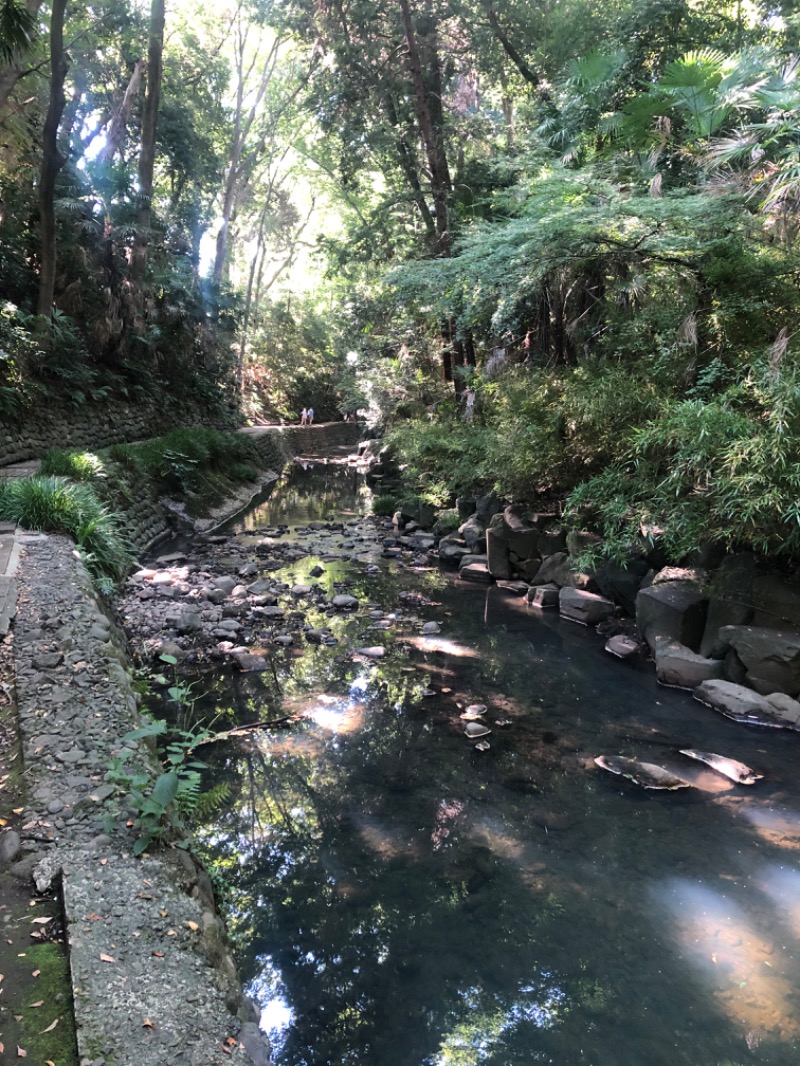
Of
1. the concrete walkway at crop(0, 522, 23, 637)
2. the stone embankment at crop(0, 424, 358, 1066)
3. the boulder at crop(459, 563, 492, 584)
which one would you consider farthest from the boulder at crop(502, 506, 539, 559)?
the stone embankment at crop(0, 424, 358, 1066)

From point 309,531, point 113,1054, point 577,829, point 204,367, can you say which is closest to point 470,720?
point 577,829

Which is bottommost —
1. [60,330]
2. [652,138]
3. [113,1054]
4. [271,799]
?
[271,799]

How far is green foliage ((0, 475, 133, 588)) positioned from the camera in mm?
6629

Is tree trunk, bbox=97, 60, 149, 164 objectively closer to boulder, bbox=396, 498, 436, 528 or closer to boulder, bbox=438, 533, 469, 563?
boulder, bbox=396, 498, 436, 528

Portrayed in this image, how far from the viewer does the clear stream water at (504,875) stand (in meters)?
2.76

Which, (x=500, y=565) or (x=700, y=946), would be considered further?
(x=500, y=565)

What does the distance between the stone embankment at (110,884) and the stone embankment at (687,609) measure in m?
4.77

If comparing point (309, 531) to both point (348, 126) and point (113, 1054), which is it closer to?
point (348, 126)

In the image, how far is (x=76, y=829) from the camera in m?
2.50

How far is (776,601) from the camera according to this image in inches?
228

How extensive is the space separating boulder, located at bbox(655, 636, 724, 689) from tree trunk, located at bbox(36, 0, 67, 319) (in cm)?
1087

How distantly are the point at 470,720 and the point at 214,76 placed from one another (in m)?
22.5

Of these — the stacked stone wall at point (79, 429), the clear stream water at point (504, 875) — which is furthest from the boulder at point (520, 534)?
the stacked stone wall at point (79, 429)

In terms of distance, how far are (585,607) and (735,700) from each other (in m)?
2.42
